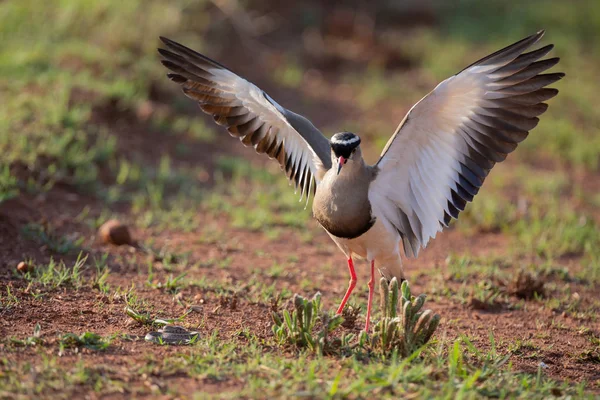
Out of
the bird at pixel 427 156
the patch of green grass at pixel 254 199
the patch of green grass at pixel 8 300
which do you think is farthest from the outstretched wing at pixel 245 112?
the patch of green grass at pixel 8 300

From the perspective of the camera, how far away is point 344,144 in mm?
4234

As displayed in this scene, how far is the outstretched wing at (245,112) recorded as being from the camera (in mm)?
4929

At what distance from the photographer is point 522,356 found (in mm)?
4199

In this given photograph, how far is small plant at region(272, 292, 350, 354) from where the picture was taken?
373cm

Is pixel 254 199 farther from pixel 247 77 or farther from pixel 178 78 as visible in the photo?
pixel 247 77

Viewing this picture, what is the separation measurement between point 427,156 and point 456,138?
0.65 ft

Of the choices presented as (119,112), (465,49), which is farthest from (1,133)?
(465,49)

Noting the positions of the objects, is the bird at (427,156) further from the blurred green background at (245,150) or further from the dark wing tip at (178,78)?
the blurred green background at (245,150)

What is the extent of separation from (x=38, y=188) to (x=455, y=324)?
351 centimetres

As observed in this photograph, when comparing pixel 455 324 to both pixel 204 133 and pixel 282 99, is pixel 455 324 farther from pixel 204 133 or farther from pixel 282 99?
A: pixel 282 99

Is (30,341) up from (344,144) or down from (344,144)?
down

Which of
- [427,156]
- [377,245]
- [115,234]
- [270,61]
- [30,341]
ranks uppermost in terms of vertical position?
[270,61]

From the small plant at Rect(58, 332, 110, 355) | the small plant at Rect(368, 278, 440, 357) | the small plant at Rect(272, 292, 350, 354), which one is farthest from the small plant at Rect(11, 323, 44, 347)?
the small plant at Rect(368, 278, 440, 357)

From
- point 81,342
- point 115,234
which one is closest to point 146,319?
point 81,342
